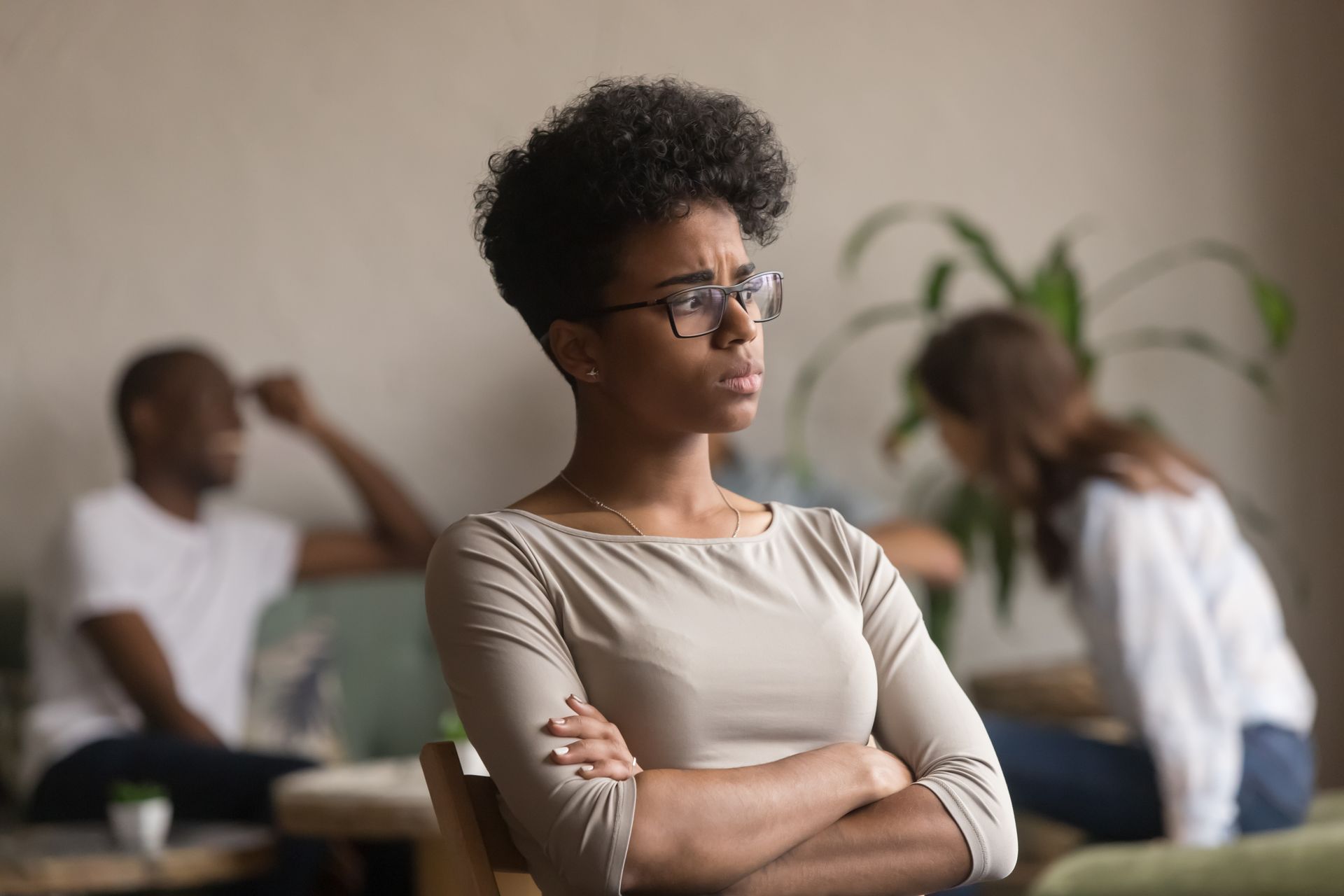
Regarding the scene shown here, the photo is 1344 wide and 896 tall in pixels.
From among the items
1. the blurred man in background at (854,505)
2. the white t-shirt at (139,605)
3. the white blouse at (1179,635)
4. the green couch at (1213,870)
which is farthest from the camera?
the blurred man in background at (854,505)

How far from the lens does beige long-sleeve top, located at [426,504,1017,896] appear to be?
1.11m

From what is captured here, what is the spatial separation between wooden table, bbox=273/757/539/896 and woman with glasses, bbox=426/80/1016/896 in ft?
4.19

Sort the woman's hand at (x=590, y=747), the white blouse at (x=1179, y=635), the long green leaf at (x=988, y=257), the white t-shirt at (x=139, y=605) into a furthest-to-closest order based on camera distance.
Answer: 1. the long green leaf at (x=988, y=257)
2. the white t-shirt at (x=139, y=605)
3. the white blouse at (x=1179, y=635)
4. the woman's hand at (x=590, y=747)

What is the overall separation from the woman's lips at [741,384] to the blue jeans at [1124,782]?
156 cm

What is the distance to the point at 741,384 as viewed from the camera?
1.19 m

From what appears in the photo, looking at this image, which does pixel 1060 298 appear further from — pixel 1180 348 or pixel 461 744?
pixel 461 744

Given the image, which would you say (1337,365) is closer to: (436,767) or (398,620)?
(398,620)

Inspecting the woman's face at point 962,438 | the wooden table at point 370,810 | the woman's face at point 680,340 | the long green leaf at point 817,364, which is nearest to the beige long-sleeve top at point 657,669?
the woman's face at point 680,340

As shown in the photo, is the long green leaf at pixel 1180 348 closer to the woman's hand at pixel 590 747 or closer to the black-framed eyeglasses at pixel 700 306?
the black-framed eyeglasses at pixel 700 306

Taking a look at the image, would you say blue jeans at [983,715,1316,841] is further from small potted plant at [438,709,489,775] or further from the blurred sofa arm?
small potted plant at [438,709,489,775]

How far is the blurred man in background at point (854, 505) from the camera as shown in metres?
3.51

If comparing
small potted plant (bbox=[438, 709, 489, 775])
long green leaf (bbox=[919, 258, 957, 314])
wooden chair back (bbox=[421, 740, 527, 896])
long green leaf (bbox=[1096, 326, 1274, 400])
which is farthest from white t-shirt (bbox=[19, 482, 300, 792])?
long green leaf (bbox=[1096, 326, 1274, 400])

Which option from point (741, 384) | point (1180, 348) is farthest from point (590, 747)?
point (1180, 348)

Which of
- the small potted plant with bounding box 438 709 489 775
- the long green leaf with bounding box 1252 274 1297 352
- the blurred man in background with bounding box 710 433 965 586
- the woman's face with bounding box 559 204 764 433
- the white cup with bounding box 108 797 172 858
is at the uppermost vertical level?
the woman's face with bounding box 559 204 764 433
